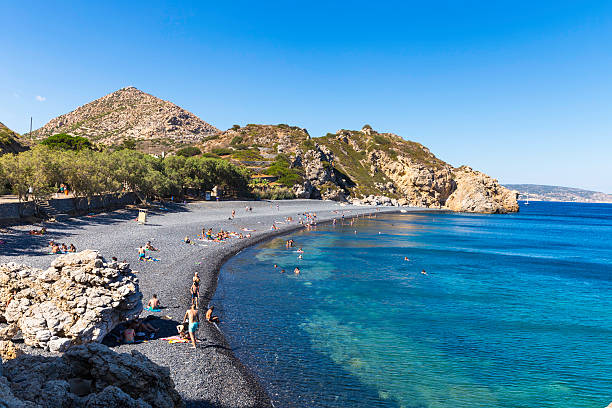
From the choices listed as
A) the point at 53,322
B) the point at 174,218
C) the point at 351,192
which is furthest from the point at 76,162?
Answer: the point at 351,192

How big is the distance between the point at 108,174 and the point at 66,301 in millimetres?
42579

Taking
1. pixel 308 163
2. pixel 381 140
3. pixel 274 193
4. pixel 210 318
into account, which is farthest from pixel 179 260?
pixel 381 140

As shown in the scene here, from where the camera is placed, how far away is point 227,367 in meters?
14.0

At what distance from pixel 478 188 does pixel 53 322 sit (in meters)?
148

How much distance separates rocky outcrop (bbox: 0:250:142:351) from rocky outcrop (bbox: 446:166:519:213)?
14377cm

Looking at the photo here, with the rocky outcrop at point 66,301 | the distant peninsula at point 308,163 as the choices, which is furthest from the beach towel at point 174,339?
the distant peninsula at point 308,163

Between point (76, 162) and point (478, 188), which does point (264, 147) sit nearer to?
point (478, 188)

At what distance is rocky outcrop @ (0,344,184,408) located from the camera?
672cm

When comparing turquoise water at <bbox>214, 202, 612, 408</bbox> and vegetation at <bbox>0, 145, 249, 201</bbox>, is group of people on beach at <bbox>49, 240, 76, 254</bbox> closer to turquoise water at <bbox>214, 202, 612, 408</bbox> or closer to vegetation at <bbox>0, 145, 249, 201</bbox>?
vegetation at <bbox>0, 145, 249, 201</bbox>

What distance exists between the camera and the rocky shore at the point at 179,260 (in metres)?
12.6

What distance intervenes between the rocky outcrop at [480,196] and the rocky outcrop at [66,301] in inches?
5660

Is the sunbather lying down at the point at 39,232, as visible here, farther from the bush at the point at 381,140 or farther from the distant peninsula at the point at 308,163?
the bush at the point at 381,140

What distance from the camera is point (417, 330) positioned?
2020cm

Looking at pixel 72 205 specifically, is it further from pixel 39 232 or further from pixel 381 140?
pixel 381 140
